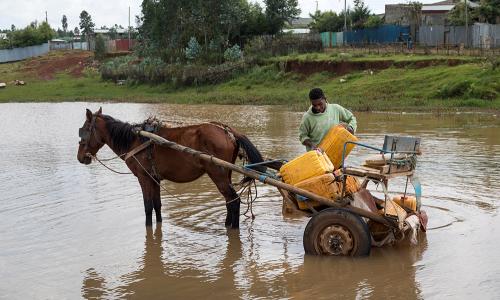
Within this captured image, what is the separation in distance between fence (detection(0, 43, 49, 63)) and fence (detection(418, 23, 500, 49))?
52.4 metres

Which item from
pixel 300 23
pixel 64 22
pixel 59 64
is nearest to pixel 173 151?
pixel 59 64

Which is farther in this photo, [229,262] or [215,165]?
[215,165]

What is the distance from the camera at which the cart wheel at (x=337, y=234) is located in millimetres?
7305

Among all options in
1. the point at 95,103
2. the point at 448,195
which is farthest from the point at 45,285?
the point at 95,103

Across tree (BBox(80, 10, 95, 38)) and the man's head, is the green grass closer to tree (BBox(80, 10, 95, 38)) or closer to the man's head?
the man's head

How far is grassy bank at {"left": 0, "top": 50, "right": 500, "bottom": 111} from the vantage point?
2773cm

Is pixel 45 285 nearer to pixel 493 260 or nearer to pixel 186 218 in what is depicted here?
pixel 186 218

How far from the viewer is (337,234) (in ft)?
24.3

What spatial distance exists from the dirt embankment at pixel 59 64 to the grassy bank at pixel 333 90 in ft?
26.1

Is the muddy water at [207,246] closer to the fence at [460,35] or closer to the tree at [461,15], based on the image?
the fence at [460,35]

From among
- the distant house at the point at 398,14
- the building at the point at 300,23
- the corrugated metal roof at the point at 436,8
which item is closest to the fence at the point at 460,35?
the distant house at the point at 398,14

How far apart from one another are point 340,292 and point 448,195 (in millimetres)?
4783

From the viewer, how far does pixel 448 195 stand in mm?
10945

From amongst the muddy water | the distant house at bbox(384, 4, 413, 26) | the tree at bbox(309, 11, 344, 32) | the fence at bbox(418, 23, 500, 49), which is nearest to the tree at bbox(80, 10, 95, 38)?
the tree at bbox(309, 11, 344, 32)
